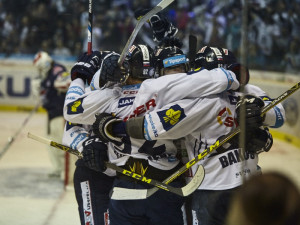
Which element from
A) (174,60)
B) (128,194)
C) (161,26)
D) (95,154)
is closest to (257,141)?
(174,60)

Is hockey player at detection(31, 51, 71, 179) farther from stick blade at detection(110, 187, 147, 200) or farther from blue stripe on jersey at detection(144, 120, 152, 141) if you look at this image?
blue stripe on jersey at detection(144, 120, 152, 141)

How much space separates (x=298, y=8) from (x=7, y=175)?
11.5ft

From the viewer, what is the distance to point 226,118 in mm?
2490

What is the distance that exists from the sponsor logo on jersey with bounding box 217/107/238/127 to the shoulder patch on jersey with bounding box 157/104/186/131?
0.53 ft

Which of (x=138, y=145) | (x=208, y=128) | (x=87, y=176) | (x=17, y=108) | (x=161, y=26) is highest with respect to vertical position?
(x=161, y=26)

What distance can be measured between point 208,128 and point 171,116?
18 centimetres

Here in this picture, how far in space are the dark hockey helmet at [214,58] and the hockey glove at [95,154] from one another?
57 centimetres

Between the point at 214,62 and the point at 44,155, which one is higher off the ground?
the point at 214,62

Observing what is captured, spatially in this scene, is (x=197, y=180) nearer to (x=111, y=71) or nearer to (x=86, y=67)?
(x=111, y=71)

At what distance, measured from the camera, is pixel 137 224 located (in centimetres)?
264

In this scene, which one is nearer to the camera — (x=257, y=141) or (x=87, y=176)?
(x=257, y=141)

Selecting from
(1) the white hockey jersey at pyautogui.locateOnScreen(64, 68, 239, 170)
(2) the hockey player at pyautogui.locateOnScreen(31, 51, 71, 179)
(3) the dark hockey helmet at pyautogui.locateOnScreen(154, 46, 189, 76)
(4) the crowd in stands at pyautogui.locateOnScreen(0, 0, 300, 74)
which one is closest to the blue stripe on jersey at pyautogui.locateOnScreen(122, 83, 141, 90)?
(1) the white hockey jersey at pyautogui.locateOnScreen(64, 68, 239, 170)

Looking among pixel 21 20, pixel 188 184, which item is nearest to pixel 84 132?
pixel 188 184

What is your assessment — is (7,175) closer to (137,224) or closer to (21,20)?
(137,224)
